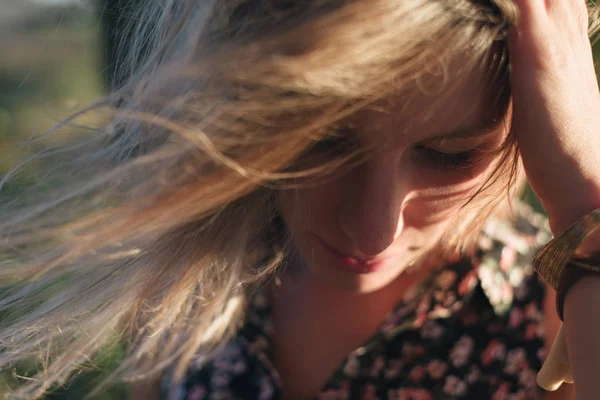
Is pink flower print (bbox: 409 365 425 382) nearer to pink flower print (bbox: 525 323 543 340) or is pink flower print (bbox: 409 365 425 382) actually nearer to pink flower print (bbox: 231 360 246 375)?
pink flower print (bbox: 525 323 543 340)

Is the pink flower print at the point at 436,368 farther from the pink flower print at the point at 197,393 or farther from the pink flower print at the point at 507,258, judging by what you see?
the pink flower print at the point at 197,393

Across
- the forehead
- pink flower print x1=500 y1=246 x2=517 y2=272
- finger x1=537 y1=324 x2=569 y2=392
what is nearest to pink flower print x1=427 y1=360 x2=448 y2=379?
pink flower print x1=500 y1=246 x2=517 y2=272

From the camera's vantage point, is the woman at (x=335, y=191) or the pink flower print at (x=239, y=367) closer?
the woman at (x=335, y=191)

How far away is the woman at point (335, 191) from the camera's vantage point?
96 centimetres

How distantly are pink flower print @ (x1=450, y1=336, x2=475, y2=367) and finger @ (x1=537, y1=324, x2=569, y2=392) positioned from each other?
357mm

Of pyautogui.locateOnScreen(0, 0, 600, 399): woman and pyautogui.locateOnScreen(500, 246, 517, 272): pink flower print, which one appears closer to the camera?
pyautogui.locateOnScreen(0, 0, 600, 399): woman

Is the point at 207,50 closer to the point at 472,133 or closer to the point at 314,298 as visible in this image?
the point at 472,133

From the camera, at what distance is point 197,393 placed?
1704 mm

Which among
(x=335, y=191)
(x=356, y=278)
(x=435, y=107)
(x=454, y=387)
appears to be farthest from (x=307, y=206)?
(x=454, y=387)

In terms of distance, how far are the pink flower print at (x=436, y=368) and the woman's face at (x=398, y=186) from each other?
355 mm

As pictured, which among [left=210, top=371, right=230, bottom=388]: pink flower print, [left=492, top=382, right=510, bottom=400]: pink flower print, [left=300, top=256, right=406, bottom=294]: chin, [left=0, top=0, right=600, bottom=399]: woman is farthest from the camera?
[left=210, top=371, right=230, bottom=388]: pink flower print

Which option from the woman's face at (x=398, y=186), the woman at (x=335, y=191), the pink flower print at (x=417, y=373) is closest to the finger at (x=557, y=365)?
the woman at (x=335, y=191)

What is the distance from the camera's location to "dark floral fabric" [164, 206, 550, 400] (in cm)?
159

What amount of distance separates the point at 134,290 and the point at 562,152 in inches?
33.3
